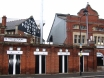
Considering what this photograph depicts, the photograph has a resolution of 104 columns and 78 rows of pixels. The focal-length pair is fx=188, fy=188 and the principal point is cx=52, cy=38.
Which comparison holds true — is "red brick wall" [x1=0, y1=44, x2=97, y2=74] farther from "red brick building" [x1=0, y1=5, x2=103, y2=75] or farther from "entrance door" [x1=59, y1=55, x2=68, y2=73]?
"entrance door" [x1=59, y1=55, x2=68, y2=73]

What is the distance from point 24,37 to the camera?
28.0 meters

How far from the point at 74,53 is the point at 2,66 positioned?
39.6 feet

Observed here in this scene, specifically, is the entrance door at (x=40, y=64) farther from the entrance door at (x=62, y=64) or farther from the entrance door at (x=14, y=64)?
the entrance door at (x=62, y=64)

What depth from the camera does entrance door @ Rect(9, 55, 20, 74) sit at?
26.9m

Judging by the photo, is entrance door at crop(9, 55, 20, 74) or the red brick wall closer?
the red brick wall

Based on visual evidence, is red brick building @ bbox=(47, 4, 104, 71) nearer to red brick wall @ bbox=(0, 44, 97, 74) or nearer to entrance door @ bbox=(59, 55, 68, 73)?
red brick wall @ bbox=(0, 44, 97, 74)

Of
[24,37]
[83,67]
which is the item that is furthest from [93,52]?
[24,37]

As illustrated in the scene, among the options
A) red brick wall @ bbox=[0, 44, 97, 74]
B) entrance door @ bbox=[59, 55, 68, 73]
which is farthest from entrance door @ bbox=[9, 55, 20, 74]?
entrance door @ bbox=[59, 55, 68, 73]

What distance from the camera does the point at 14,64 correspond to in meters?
27.1

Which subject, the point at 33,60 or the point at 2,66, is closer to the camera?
the point at 2,66

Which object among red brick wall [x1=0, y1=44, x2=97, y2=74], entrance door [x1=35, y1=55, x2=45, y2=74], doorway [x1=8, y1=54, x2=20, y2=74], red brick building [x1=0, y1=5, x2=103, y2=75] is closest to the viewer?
red brick wall [x1=0, y1=44, x2=97, y2=74]

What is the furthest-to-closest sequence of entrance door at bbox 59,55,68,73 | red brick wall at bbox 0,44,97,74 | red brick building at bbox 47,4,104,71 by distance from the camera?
red brick building at bbox 47,4,104,71 < entrance door at bbox 59,55,68,73 < red brick wall at bbox 0,44,97,74

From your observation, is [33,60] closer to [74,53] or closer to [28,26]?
[74,53]

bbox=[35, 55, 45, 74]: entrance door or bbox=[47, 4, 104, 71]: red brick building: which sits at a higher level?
bbox=[47, 4, 104, 71]: red brick building
